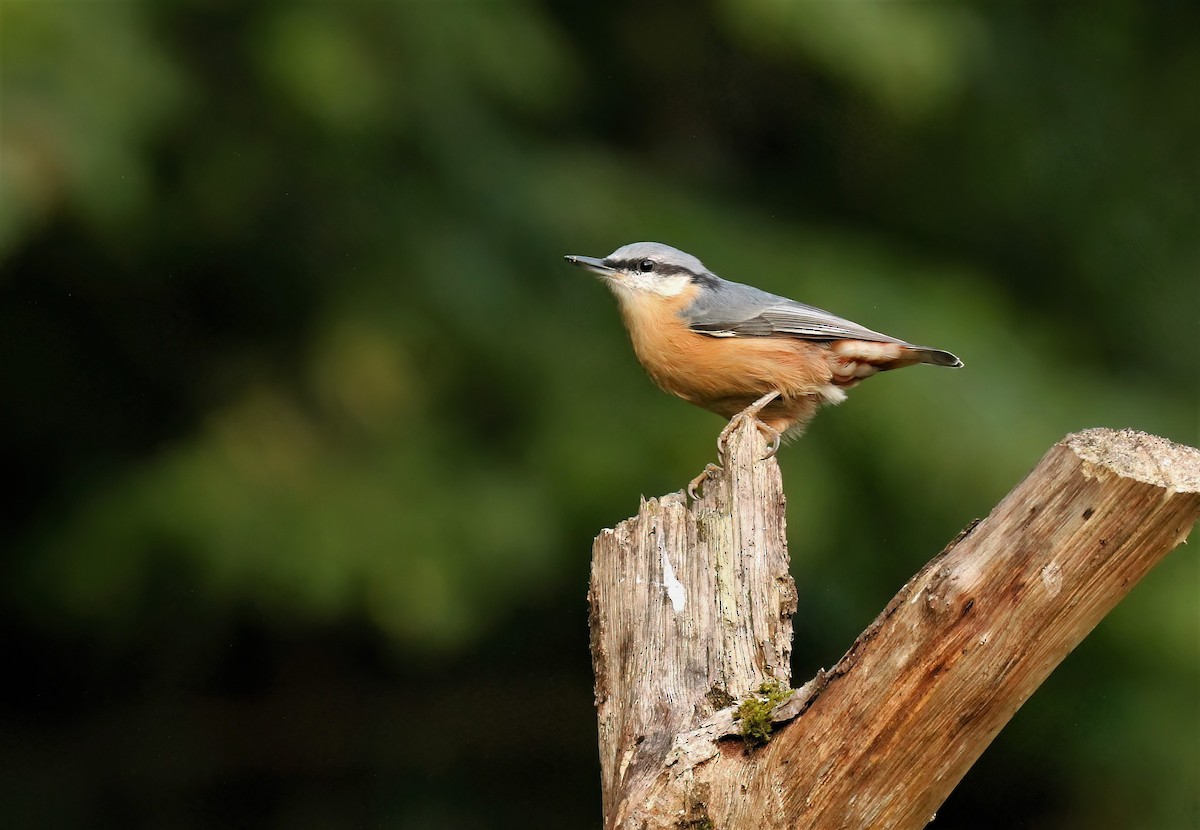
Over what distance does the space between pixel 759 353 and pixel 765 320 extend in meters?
0.14

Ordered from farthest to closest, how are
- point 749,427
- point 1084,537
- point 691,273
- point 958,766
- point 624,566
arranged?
point 691,273 < point 749,427 < point 624,566 < point 958,766 < point 1084,537

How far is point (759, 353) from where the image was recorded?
4395mm

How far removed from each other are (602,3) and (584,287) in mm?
1666

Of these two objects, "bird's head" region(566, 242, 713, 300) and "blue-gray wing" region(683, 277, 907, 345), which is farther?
"bird's head" region(566, 242, 713, 300)

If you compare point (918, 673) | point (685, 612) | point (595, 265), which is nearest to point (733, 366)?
point (595, 265)

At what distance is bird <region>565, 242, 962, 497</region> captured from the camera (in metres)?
4.39

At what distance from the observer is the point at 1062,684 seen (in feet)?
19.8

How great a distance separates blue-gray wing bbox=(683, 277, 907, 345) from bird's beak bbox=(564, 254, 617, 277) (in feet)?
1.12

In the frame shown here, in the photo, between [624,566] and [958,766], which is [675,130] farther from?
[958,766]

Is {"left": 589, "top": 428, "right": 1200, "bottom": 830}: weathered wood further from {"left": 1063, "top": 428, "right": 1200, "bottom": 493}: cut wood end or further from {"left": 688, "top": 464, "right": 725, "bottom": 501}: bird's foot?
{"left": 688, "top": 464, "right": 725, "bottom": 501}: bird's foot

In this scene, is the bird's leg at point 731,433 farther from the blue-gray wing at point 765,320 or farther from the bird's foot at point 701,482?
the blue-gray wing at point 765,320

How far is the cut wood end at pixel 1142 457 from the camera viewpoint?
230 centimetres

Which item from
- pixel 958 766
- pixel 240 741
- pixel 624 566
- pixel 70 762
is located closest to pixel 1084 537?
pixel 958 766

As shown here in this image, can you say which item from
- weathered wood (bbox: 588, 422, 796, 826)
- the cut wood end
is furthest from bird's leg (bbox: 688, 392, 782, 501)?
the cut wood end
